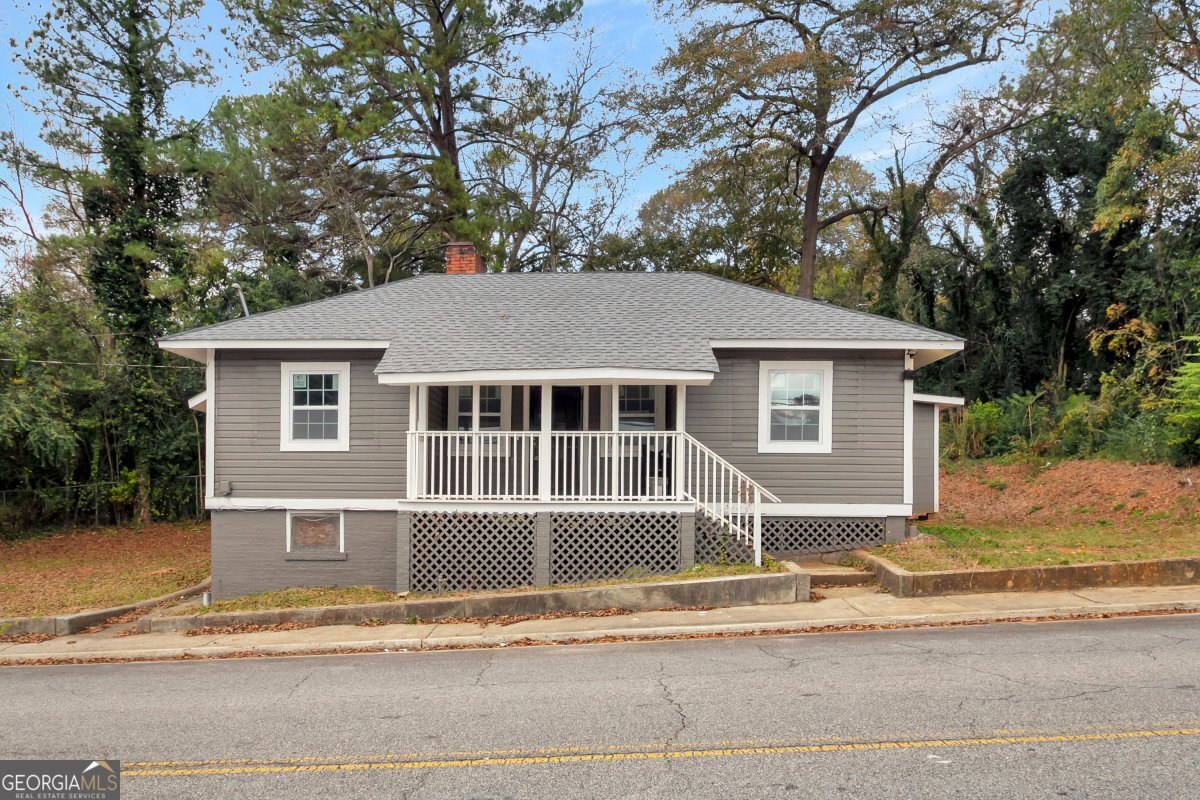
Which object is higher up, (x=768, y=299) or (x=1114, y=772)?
(x=768, y=299)

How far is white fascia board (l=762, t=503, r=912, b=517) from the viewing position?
12.4 metres

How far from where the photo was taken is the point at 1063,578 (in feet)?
32.8

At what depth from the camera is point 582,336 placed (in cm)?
1272

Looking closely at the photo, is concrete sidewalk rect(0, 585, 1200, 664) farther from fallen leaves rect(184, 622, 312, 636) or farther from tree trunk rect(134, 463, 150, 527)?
tree trunk rect(134, 463, 150, 527)

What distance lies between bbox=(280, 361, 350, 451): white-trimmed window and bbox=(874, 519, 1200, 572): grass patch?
28.1ft

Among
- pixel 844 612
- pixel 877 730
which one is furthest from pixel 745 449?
pixel 877 730

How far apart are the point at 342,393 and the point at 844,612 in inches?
323

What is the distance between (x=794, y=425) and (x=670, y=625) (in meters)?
4.53

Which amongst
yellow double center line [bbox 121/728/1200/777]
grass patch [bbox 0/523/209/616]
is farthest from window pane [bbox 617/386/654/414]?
yellow double center line [bbox 121/728/1200/777]

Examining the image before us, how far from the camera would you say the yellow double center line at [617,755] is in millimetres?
5215

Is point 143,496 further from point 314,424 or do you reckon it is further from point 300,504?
point 314,424

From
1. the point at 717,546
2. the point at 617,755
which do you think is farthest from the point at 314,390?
the point at 617,755

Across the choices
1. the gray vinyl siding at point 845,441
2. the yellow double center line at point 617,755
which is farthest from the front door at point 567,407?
the yellow double center line at point 617,755

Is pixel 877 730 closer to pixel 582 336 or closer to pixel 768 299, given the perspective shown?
pixel 582 336
